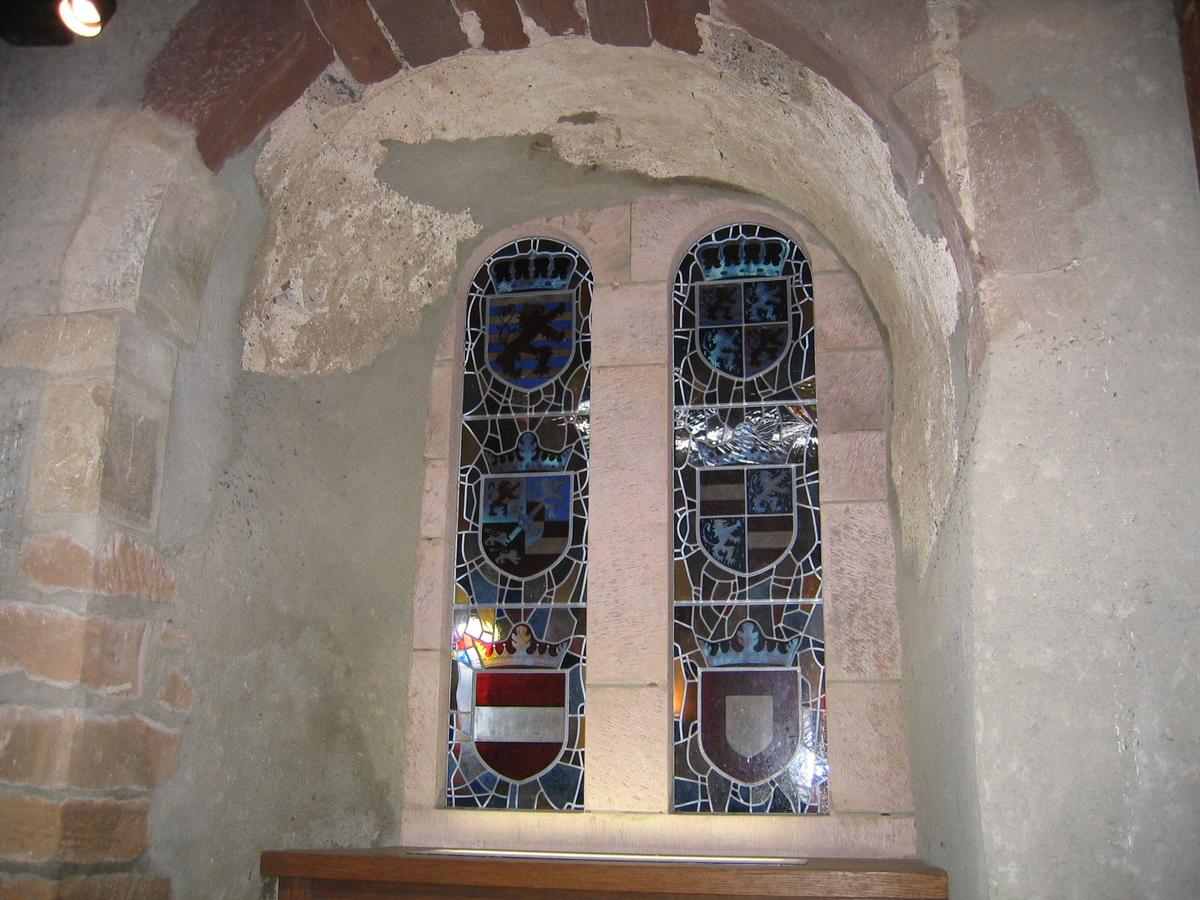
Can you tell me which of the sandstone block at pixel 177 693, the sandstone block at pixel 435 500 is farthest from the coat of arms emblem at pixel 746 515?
the sandstone block at pixel 177 693

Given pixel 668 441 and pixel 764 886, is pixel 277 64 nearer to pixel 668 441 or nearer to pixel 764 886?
pixel 668 441

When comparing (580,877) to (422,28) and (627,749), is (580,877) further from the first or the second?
(422,28)

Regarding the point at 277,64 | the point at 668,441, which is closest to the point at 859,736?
the point at 668,441

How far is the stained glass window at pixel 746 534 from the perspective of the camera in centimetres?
343

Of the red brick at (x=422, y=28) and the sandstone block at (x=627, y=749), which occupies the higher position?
the red brick at (x=422, y=28)

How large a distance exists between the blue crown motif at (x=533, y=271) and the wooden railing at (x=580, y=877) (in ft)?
6.18

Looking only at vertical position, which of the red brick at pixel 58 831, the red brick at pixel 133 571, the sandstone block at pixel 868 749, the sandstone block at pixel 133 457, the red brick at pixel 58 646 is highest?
the sandstone block at pixel 133 457

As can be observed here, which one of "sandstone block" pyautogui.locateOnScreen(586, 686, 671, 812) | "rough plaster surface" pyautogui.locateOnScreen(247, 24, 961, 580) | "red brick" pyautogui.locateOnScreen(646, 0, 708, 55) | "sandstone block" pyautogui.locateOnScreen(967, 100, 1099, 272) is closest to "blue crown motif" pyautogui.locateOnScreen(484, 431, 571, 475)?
"rough plaster surface" pyautogui.locateOnScreen(247, 24, 961, 580)

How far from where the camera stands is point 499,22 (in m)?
2.99

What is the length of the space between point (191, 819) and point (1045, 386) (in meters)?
2.14

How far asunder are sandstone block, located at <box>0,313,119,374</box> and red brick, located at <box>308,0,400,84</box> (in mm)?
908

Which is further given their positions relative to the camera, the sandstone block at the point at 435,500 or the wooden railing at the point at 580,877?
the sandstone block at the point at 435,500

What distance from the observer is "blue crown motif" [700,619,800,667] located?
3506 mm

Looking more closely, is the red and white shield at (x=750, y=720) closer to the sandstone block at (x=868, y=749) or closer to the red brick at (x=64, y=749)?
the sandstone block at (x=868, y=749)
